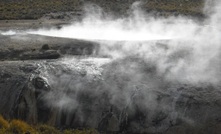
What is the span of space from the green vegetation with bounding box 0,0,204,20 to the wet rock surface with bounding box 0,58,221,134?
20400 millimetres

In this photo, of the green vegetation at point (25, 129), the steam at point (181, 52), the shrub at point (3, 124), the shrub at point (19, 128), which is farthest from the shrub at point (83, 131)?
the steam at point (181, 52)

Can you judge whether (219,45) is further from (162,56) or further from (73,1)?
(73,1)

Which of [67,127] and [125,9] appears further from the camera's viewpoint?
[125,9]

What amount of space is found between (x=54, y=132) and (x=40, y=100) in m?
1.69

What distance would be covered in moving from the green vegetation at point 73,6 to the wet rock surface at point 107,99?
803 inches

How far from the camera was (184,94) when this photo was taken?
14.8 meters

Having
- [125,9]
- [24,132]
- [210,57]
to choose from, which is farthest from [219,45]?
[125,9]

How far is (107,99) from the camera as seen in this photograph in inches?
603

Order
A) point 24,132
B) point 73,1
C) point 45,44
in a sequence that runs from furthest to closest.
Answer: point 73,1 → point 45,44 → point 24,132

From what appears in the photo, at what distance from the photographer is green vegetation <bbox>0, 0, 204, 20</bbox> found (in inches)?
1470

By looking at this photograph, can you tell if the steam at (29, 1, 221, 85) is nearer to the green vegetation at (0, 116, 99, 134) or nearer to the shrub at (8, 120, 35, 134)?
the green vegetation at (0, 116, 99, 134)

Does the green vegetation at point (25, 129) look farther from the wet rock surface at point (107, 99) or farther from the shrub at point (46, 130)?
the wet rock surface at point (107, 99)

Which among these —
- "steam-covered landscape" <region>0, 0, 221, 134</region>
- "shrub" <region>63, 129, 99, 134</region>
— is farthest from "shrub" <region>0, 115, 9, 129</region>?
"shrub" <region>63, 129, 99, 134</region>

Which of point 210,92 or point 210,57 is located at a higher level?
point 210,57
